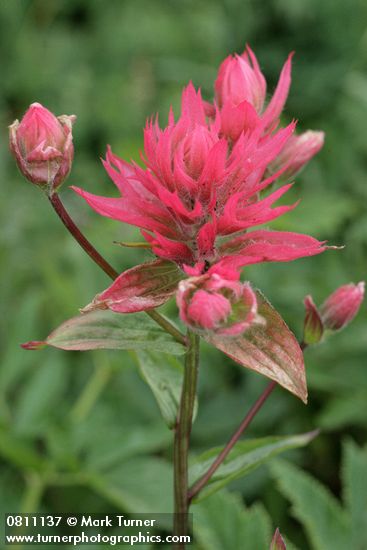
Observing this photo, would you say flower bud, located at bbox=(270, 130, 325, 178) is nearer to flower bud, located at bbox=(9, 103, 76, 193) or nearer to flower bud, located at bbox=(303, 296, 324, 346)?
flower bud, located at bbox=(303, 296, 324, 346)

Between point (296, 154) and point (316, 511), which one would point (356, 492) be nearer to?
point (316, 511)

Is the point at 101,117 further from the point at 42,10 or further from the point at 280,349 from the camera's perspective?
the point at 280,349

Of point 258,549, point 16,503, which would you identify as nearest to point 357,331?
point 258,549

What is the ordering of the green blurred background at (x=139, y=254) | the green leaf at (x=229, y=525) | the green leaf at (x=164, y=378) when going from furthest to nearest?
the green blurred background at (x=139, y=254)
the green leaf at (x=229, y=525)
the green leaf at (x=164, y=378)

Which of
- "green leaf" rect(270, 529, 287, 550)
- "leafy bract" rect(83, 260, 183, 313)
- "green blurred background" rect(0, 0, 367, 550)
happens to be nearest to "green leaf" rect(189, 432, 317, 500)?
"green leaf" rect(270, 529, 287, 550)

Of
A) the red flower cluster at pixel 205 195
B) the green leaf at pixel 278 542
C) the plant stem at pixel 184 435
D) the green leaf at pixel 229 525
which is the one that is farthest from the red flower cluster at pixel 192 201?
the green leaf at pixel 229 525

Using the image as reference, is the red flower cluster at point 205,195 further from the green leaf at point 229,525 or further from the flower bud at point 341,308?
the green leaf at point 229,525
